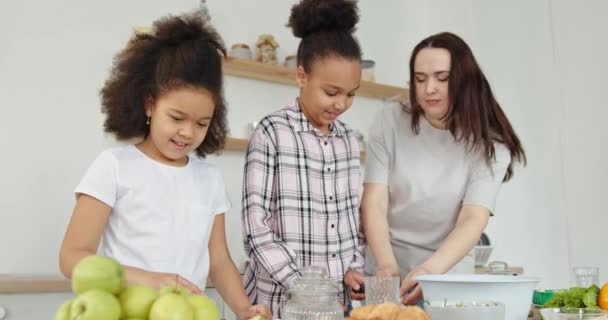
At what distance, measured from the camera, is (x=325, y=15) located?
1528 mm

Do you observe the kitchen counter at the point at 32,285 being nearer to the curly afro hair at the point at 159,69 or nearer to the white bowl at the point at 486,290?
the curly afro hair at the point at 159,69

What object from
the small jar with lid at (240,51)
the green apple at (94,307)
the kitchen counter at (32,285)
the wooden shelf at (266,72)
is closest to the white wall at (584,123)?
the wooden shelf at (266,72)

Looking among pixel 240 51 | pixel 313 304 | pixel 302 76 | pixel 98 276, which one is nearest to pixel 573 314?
pixel 313 304

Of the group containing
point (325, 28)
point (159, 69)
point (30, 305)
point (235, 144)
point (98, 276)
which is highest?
point (325, 28)

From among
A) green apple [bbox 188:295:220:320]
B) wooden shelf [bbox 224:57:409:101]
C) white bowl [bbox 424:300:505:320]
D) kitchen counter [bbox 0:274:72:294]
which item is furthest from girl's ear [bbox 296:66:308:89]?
wooden shelf [bbox 224:57:409:101]

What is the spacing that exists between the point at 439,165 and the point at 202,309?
3.62 feet

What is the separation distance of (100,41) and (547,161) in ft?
8.39

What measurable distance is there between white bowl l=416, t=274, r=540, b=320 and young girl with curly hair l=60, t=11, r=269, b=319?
0.38 m

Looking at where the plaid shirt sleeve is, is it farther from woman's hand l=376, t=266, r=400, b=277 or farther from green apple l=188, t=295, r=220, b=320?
green apple l=188, t=295, r=220, b=320

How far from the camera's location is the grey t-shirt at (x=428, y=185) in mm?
1539

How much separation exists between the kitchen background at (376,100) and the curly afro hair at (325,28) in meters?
1.54

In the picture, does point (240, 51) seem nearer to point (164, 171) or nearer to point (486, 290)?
point (164, 171)

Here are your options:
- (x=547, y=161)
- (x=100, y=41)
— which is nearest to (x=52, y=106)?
(x=100, y=41)

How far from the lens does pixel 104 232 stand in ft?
3.95
